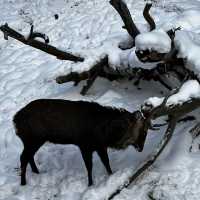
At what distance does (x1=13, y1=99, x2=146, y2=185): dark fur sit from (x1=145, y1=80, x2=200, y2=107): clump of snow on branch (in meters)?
0.59

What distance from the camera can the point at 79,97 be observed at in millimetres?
10133

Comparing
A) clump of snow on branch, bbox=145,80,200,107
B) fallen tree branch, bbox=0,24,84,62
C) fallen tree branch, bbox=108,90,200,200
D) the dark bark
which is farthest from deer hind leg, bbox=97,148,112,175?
fallen tree branch, bbox=0,24,84,62

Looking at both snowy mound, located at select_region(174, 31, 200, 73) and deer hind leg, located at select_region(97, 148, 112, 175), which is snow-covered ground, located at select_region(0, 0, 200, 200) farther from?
snowy mound, located at select_region(174, 31, 200, 73)

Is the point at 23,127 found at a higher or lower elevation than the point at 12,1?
higher

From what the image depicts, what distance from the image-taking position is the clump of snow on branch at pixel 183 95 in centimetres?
701

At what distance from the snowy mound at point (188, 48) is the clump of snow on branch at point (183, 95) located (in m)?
0.46

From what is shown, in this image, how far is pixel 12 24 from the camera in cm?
1545

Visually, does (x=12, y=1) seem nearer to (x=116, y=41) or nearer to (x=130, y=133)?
(x=116, y=41)

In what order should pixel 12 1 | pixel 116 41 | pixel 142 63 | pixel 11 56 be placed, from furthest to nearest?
pixel 12 1
pixel 11 56
pixel 116 41
pixel 142 63

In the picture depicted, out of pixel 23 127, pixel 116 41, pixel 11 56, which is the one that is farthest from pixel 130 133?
pixel 11 56

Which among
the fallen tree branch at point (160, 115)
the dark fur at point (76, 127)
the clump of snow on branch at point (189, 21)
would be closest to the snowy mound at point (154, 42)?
the fallen tree branch at point (160, 115)

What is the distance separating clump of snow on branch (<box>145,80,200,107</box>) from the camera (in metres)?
7.01

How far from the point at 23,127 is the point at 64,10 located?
844 cm

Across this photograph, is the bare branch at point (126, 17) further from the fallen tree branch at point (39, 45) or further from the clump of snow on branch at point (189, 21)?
→ the clump of snow on branch at point (189, 21)
